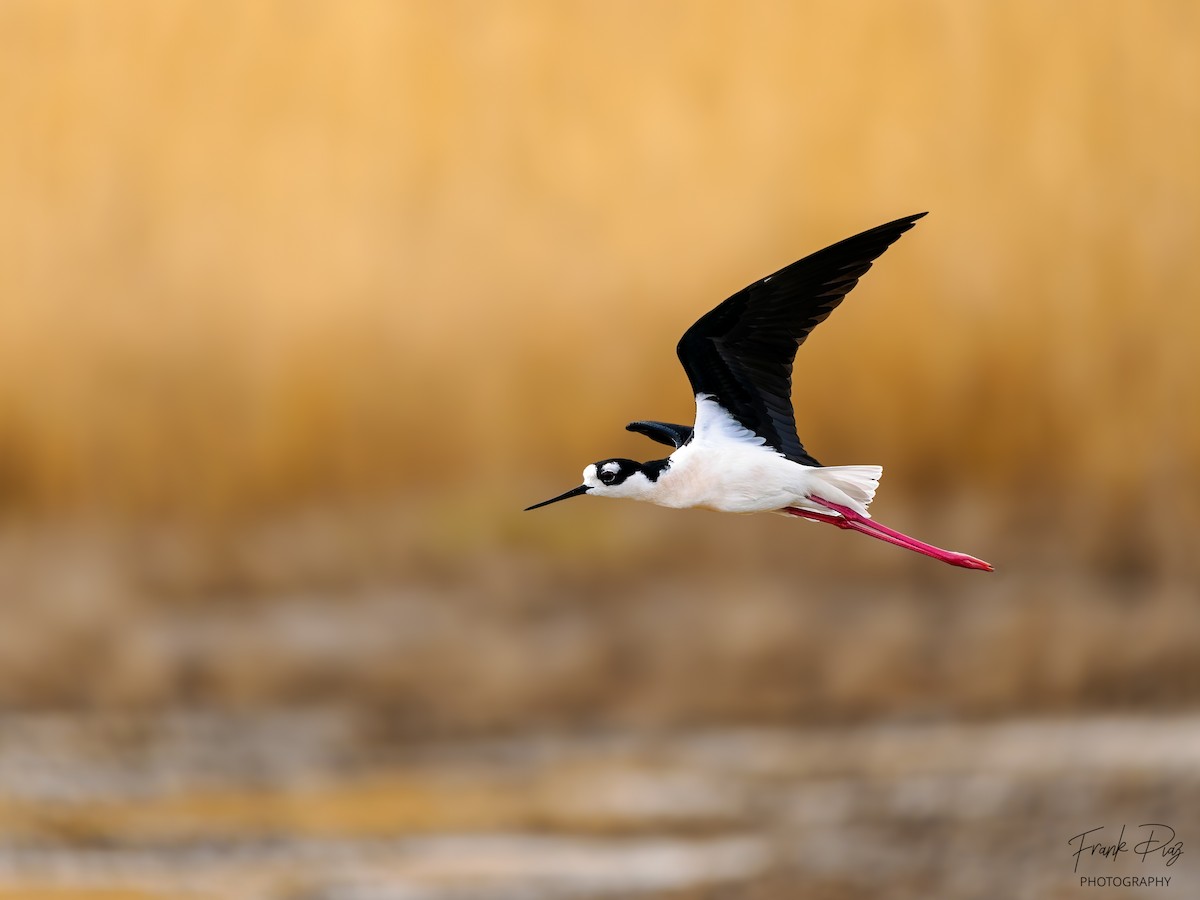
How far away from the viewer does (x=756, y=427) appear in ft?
9.91

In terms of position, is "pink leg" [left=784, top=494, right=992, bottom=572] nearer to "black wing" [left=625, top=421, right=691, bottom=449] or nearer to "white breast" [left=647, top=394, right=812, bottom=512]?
"white breast" [left=647, top=394, right=812, bottom=512]

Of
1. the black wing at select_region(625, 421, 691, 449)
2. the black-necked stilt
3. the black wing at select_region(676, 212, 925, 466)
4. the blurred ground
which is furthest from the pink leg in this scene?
the blurred ground

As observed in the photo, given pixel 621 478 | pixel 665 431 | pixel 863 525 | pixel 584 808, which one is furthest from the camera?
pixel 584 808

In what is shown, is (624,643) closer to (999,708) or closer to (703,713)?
(703,713)

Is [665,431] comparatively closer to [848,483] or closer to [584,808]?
[848,483]

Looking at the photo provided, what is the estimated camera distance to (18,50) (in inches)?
247

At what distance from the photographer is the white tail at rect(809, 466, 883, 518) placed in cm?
301

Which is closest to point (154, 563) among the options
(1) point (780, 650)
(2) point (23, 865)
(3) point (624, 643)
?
(2) point (23, 865)

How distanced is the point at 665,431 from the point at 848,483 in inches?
14.1

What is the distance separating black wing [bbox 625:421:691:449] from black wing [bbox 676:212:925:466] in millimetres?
162

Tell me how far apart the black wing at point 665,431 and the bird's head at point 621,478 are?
266 millimetres

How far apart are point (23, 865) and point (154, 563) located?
3.76 ft

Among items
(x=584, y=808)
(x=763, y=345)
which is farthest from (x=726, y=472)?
(x=584, y=808)

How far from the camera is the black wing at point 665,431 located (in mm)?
3205
